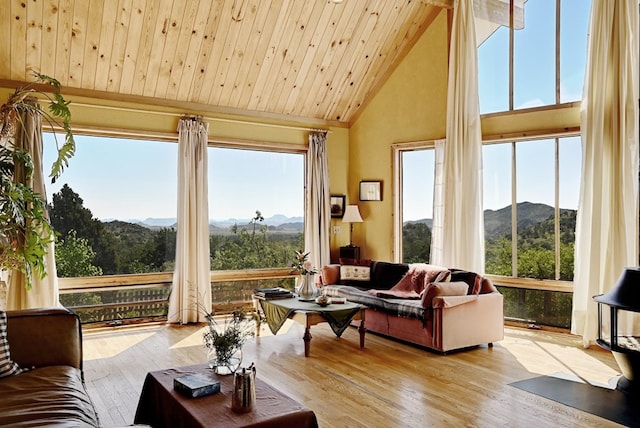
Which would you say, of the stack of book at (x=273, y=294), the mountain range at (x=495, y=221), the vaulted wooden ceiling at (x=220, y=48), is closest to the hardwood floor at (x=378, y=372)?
the stack of book at (x=273, y=294)

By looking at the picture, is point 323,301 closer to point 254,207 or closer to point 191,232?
point 191,232

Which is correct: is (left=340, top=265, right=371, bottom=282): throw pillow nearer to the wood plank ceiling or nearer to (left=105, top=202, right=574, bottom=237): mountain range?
(left=105, top=202, right=574, bottom=237): mountain range

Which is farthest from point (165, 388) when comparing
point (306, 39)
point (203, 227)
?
point (306, 39)

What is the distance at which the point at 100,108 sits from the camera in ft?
21.4

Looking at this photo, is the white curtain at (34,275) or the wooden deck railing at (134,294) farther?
the wooden deck railing at (134,294)

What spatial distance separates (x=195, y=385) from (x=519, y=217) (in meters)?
4.84

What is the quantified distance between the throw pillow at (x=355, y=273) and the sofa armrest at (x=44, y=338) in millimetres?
4081

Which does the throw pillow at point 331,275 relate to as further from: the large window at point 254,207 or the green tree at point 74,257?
the green tree at point 74,257

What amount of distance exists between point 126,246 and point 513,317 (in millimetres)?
5001

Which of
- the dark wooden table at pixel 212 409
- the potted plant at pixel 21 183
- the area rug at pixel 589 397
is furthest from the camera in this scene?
the potted plant at pixel 21 183

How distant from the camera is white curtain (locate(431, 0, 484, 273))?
21.9ft

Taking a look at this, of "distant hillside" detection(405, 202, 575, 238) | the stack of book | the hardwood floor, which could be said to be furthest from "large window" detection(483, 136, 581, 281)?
the stack of book

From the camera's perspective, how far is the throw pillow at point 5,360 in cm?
306

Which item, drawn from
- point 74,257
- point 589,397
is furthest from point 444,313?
point 74,257
